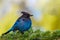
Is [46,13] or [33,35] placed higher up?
[46,13]

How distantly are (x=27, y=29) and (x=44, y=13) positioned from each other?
0.20 m

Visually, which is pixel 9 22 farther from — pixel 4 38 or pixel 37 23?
pixel 37 23

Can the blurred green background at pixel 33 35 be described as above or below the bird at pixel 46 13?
below

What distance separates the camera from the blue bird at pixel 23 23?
1.56m

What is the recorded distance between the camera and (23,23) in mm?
1579

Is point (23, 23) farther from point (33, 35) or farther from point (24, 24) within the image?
point (33, 35)

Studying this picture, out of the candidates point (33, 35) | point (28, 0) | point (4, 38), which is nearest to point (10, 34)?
point (4, 38)

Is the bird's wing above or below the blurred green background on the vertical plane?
above

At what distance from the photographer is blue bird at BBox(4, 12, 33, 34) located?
1.56m

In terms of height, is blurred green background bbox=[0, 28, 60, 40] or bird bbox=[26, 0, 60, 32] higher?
bird bbox=[26, 0, 60, 32]

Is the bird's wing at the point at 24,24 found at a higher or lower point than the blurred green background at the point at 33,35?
higher

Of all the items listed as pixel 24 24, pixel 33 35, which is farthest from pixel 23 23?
pixel 33 35

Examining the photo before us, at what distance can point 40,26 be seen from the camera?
1.57 meters

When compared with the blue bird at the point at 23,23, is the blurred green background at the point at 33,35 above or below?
below
